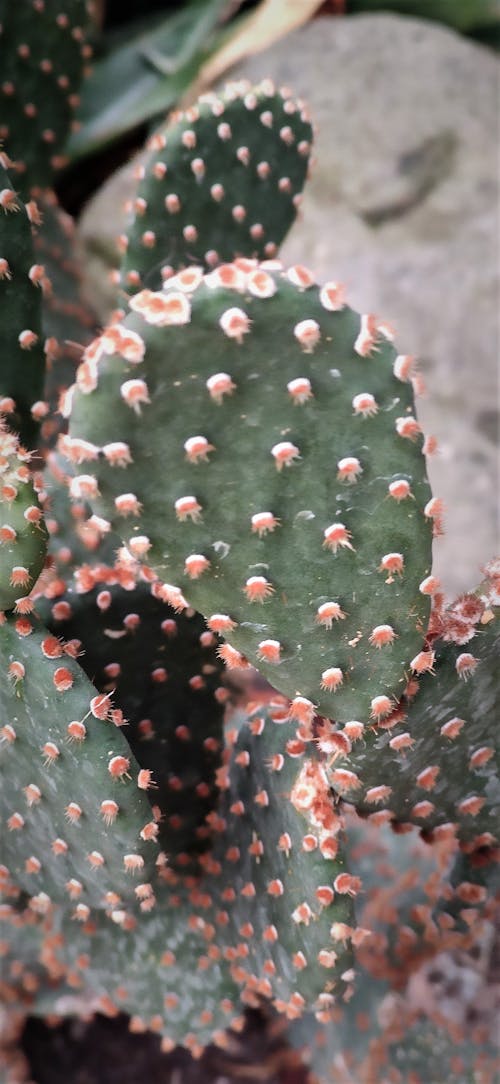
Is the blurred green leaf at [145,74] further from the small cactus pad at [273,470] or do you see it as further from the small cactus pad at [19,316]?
the small cactus pad at [273,470]

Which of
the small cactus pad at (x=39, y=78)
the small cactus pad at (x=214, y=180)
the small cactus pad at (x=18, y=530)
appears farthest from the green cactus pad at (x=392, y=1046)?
the small cactus pad at (x=39, y=78)

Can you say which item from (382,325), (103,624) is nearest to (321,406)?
(382,325)

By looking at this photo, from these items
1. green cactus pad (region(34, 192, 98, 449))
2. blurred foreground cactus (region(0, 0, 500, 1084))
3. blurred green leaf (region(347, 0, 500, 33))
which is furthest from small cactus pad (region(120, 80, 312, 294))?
blurred green leaf (region(347, 0, 500, 33))

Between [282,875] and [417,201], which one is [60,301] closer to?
[282,875]

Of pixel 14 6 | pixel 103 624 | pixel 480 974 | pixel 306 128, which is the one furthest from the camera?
pixel 14 6

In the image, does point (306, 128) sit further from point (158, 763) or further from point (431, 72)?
point (431, 72)

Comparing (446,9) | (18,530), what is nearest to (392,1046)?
(18,530)
